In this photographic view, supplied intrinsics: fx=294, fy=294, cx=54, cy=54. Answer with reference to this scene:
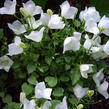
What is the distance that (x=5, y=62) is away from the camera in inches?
69.6

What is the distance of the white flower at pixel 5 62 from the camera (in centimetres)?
174

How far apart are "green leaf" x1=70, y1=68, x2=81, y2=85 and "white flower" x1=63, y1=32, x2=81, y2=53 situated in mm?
128

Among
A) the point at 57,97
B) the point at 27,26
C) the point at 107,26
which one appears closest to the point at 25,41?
the point at 27,26

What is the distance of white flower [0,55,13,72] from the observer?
68.5 inches

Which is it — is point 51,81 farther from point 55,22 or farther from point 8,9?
point 8,9

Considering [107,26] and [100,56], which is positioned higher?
[107,26]

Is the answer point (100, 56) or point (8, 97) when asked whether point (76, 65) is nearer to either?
point (100, 56)

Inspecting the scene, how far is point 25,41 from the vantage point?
70.1 inches

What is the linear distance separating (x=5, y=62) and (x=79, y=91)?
476 millimetres

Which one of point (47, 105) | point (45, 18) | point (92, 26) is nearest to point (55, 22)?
point (45, 18)

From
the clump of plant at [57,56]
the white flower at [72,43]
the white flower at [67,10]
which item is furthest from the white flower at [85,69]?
the white flower at [67,10]

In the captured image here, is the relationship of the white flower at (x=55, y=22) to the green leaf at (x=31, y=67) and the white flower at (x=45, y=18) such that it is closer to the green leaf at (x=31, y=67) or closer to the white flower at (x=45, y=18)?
the white flower at (x=45, y=18)

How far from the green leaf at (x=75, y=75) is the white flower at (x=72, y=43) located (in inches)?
5.0

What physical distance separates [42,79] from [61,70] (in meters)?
0.14
